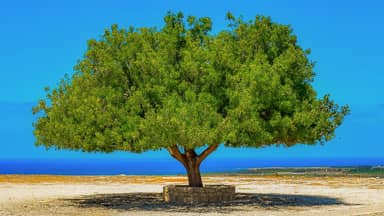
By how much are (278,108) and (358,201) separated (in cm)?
715

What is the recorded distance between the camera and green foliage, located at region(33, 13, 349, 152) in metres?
29.2

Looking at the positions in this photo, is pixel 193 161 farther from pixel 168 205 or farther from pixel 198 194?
pixel 168 205

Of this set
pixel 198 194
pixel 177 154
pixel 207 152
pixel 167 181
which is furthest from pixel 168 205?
pixel 167 181

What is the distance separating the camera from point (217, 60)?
102 feet

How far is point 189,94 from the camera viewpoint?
2981 cm

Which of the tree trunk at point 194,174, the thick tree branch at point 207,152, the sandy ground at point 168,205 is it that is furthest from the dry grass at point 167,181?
the thick tree branch at point 207,152

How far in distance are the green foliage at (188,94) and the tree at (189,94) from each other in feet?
0.15

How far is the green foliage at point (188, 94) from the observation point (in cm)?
2916

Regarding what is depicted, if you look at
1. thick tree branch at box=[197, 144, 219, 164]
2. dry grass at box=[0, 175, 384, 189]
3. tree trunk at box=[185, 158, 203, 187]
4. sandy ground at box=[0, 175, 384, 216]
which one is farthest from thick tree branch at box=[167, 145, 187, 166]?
dry grass at box=[0, 175, 384, 189]

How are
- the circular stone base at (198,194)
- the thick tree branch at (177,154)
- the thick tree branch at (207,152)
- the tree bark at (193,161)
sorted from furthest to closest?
the tree bark at (193,161) → the thick tree branch at (177,154) → the thick tree branch at (207,152) → the circular stone base at (198,194)

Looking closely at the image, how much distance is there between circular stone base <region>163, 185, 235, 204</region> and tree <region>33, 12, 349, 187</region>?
1850 mm

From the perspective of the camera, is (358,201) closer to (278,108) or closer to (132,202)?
(278,108)

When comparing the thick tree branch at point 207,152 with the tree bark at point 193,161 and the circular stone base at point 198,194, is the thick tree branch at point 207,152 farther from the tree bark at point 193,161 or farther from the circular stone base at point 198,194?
the circular stone base at point 198,194

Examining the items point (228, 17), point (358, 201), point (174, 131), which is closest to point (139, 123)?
point (174, 131)
